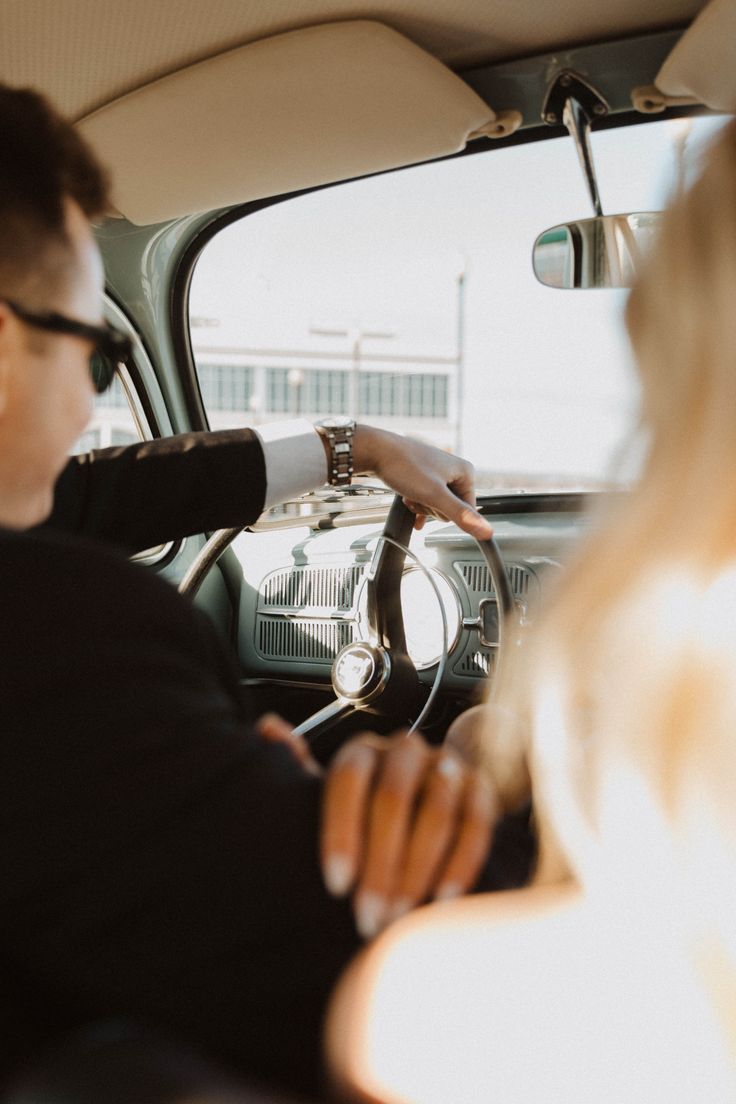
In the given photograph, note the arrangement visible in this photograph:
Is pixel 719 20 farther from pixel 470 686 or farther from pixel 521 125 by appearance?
pixel 470 686

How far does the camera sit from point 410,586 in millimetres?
2689

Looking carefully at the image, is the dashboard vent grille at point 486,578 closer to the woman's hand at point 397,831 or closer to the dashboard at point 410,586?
the dashboard at point 410,586

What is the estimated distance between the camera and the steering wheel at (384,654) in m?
2.24

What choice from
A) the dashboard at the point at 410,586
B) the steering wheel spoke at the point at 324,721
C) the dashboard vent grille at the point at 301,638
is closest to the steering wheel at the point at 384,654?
the steering wheel spoke at the point at 324,721

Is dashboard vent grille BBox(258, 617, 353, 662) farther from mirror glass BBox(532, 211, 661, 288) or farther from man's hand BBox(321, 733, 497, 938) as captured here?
man's hand BBox(321, 733, 497, 938)

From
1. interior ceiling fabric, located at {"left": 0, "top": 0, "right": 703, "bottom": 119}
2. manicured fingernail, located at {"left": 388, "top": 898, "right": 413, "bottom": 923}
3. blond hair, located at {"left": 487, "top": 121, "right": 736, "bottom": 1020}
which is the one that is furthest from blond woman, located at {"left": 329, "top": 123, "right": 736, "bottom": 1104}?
interior ceiling fabric, located at {"left": 0, "top": 0, "right": 703, "bottom": 119}

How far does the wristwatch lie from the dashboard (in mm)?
284

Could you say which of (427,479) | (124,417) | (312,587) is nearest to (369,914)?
(427,479)

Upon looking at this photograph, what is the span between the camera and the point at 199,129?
240cm

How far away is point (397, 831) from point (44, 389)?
669 millimetres

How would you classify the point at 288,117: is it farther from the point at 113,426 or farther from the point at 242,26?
the point at 113,426

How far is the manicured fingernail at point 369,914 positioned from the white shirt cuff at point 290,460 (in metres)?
1.57

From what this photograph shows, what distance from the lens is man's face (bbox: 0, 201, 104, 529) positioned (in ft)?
3.78

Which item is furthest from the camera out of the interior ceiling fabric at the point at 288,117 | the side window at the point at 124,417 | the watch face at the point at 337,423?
the side window at the point at 124,417
